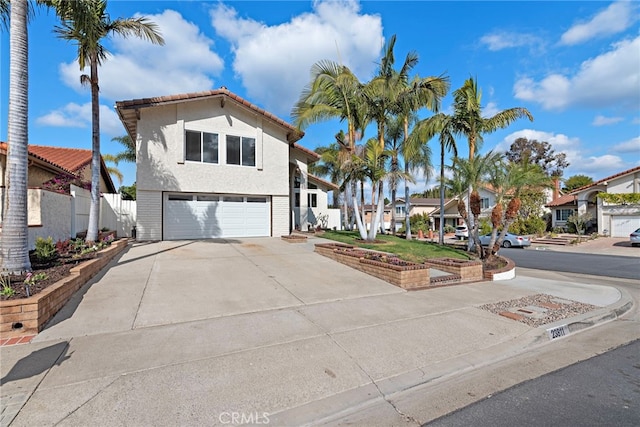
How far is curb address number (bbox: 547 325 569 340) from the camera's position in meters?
5.29

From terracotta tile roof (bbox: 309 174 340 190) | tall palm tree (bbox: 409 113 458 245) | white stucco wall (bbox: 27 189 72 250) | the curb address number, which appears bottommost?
the curb address number

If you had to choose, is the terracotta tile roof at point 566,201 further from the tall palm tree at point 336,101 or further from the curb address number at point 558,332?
the curb address number at point 558,332

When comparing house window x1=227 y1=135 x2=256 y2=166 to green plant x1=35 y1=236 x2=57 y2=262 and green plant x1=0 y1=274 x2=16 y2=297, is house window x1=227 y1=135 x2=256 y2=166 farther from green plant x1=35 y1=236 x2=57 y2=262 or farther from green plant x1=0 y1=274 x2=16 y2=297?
green plant x1=0 y1=274 x2=16 y2=297

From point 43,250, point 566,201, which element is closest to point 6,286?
point 43,250

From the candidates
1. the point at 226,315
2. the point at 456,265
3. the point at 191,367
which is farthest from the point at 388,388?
the point at 456,265

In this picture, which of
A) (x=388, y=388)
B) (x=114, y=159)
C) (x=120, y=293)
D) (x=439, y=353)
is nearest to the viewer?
(x=388, y=388)

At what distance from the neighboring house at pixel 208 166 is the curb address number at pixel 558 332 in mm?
13410

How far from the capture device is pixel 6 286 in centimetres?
494

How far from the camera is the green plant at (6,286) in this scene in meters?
4.75

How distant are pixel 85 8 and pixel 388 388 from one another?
11.0 meters

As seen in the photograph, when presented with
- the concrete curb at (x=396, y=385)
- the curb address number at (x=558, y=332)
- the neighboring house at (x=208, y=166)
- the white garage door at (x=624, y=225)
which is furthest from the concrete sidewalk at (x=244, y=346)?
the white garage door at (x=624, y=225)

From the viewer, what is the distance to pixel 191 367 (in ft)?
12.5

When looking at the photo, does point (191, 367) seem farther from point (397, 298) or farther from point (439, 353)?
point (397, 298)

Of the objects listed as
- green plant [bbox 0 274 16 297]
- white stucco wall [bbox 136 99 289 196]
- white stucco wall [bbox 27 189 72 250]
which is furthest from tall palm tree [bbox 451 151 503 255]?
white stucco wall [bbox 27 189 72 250]
